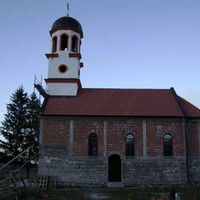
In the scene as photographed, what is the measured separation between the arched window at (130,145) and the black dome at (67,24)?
11567 millimetres

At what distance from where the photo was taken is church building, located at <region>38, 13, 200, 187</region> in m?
26.6

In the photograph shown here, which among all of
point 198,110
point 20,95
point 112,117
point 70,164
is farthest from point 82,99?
point 20,95

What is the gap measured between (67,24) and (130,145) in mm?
13014

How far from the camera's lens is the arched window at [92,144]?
27250 millimetres

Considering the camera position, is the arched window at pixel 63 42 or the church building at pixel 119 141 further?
the arched window at pixel 63 42

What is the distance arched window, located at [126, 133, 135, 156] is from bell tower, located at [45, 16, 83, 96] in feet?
21.3

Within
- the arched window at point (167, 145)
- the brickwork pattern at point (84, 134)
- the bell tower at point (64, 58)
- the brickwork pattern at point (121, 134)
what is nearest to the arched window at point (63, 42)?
the bell tower at point (64, 58)

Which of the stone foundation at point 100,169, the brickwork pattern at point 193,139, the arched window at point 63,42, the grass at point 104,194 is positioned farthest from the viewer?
the arched window at point 63,42

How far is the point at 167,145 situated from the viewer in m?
27.6

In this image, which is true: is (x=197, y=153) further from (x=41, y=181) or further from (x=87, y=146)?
(x=41, y=181)

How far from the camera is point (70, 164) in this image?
26750mm

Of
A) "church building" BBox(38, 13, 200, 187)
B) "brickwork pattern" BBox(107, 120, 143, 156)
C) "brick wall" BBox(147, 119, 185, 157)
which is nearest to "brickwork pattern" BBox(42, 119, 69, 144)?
"church building" BBox(38, 13, 200, 187)

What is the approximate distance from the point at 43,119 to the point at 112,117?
5851 millimetres

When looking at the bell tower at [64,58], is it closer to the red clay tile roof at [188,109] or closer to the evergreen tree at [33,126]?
the evergreen tree at [33,126]
